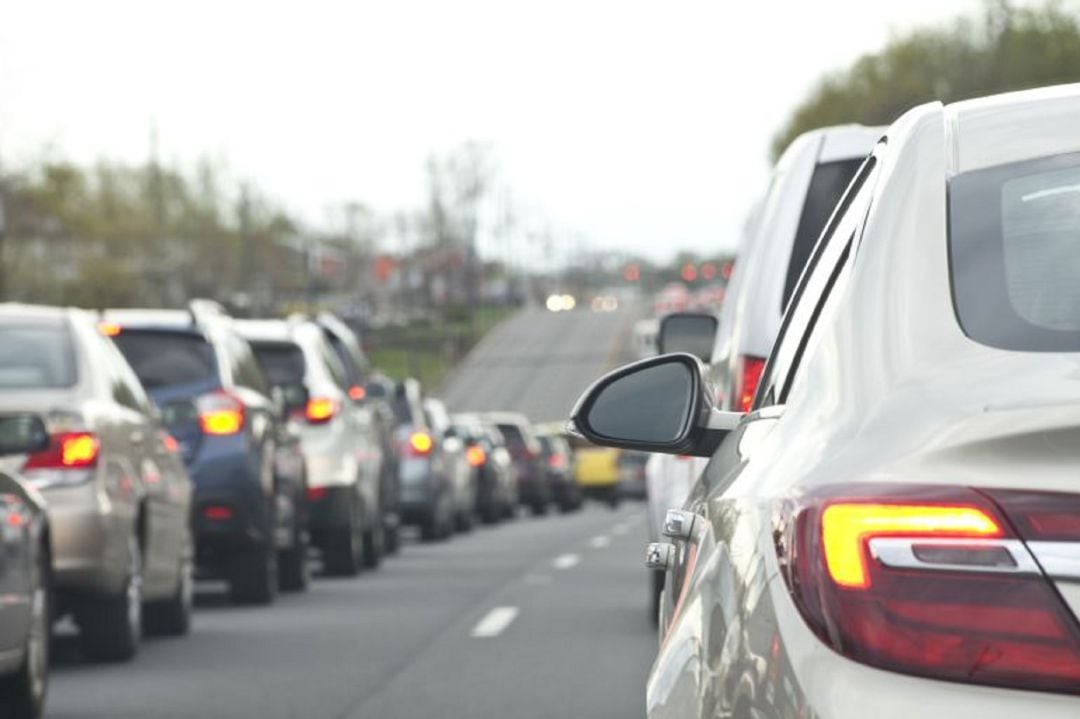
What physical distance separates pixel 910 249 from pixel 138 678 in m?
8.26

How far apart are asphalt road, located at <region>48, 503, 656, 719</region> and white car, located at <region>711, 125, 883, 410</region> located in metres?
1.52

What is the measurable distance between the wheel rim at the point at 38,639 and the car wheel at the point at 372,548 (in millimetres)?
11177

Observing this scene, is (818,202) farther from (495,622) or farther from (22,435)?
(495,622)

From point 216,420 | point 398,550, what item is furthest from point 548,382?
point 216,420

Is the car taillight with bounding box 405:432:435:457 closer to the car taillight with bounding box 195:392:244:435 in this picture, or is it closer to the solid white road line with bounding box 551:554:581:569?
the solid white road line with bounding box 551:554:581:569

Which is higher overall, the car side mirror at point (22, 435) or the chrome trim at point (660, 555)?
the car side mirror at point (22, 435)

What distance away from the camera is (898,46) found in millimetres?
131750

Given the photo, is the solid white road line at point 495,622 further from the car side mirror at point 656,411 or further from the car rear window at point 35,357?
the car side mirror at point 656,411

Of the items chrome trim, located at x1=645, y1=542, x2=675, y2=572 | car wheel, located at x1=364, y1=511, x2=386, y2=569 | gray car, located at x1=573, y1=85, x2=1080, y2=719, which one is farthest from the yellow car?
gray car, located at x1=573, y1=85, x2=1080, y2=719

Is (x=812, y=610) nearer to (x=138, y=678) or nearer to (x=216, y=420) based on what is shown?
(x=138, y=678)

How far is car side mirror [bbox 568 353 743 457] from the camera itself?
4.35 m

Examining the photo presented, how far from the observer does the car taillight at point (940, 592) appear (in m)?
2.90

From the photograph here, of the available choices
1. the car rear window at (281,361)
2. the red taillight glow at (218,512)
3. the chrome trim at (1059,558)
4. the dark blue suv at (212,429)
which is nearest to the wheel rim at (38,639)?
the dark blue suv at (212,429)

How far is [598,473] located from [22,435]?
53566 mm
